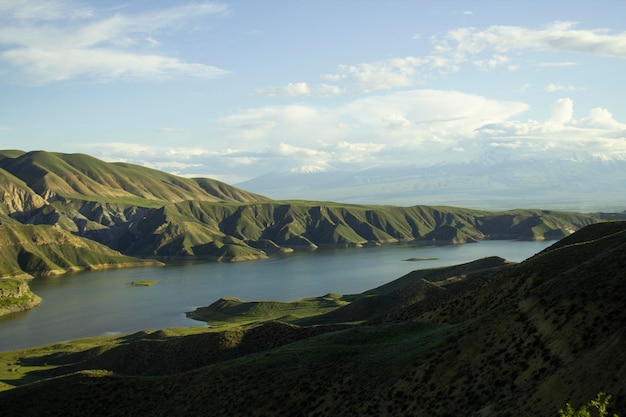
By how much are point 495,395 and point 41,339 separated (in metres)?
119

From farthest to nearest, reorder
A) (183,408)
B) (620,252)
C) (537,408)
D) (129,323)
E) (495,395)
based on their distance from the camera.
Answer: (129,323) < (183,408) < (620,252) < (495,395) < (537,408)

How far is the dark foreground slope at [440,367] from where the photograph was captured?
95.9 ft

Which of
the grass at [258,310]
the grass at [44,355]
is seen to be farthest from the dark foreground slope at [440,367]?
the grass at [258,310]

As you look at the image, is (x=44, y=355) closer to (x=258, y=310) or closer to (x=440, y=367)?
(x=258, y=310)

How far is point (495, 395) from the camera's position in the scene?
30.9 metres

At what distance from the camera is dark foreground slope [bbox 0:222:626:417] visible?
2923cm

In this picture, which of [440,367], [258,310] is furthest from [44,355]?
[440,367]

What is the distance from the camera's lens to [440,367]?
120 ft

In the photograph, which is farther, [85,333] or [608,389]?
[85,333]

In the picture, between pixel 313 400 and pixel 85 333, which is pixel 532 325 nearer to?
pixel 313 400

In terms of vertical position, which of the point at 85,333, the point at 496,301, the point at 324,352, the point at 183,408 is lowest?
the point at 85,333

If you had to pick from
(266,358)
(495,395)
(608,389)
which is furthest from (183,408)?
(608,389)

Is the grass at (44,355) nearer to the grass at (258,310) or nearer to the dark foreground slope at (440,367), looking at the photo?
the grass at (258,310)

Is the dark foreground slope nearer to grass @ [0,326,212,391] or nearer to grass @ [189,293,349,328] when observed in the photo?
grass @ [0,326,212,391]
